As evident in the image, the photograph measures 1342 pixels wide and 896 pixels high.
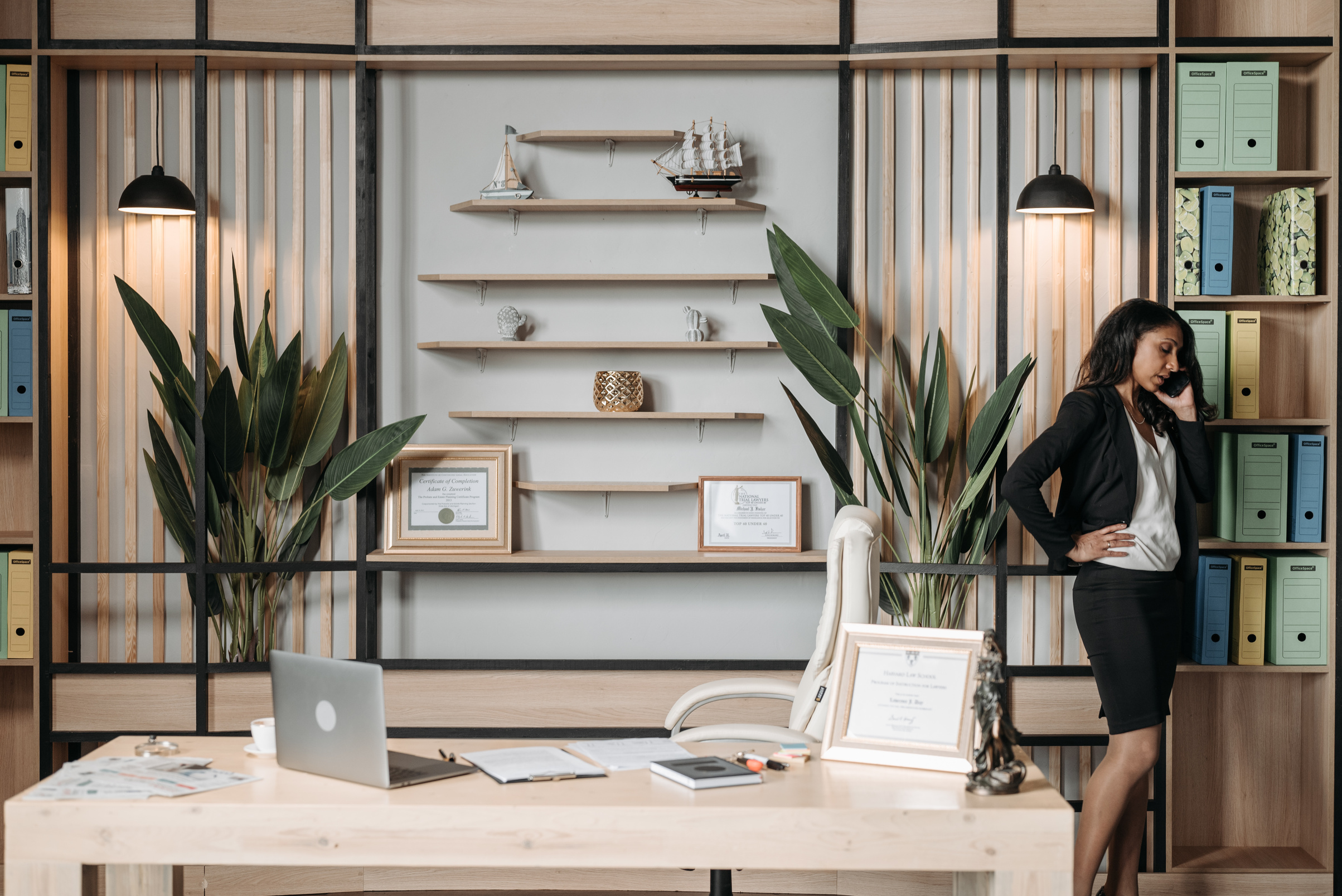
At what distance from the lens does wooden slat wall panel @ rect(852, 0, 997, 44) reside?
3461 mm

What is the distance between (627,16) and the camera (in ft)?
11.6

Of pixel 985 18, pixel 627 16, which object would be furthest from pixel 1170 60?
pixel 627 16

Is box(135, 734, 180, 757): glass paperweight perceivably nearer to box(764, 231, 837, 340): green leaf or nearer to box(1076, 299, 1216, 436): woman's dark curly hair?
box(764, 231, 837, 340): green leaf

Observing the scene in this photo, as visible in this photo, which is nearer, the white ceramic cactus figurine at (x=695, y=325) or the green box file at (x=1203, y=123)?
the green box file at (x=1203, y=123)

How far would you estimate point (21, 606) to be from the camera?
3465mm

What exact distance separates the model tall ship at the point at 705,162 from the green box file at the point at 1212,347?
1588 millimetres

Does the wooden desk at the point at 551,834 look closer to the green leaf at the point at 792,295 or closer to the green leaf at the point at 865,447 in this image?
the green leaf at the point at 865,447

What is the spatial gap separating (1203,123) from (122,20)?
357cm

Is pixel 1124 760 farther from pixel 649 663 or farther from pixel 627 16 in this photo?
pixel 627 16

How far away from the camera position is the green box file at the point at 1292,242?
3.33m

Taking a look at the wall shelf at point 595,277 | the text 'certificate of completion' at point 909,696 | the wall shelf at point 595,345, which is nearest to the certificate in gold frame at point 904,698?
the text 'certificate of completion' at point 909,696

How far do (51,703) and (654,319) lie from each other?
7.92ft

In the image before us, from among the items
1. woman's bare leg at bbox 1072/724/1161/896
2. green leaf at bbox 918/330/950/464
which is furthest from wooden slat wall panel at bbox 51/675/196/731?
woman's bare leg at bbox 1072/724/1161/896

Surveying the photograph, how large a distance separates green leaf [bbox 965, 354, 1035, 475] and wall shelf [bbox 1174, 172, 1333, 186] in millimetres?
807
